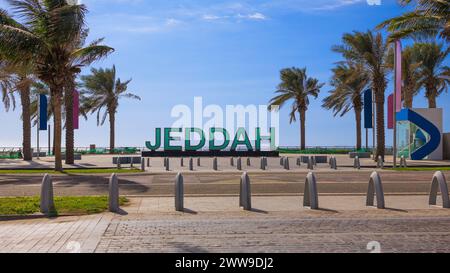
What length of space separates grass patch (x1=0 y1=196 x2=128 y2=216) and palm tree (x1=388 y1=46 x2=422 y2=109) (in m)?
34.2

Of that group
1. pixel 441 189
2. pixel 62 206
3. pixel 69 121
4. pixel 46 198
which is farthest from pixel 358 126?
pixel 46 198

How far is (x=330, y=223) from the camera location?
9.77 meters

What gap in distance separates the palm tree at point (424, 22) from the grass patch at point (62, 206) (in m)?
13.8

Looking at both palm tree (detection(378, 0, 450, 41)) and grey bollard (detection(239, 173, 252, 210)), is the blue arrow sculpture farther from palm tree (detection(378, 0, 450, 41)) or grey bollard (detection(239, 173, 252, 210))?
grey bollard (detection(239, 173, 252, 210))

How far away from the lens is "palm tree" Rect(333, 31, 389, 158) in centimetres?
3831

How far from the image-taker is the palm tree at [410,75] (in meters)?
42.6

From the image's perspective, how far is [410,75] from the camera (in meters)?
46.5

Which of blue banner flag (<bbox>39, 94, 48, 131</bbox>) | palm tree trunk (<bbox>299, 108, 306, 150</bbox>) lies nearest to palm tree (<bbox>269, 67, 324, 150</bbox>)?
palm tree trunk (<bbox>299, 108, 306, 150</bbox>)

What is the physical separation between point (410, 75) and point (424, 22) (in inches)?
1005

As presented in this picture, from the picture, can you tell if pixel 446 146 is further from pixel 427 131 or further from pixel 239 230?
pixel 239 230

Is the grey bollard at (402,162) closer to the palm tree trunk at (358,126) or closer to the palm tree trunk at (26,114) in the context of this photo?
the palm tree trunk at (358,126)

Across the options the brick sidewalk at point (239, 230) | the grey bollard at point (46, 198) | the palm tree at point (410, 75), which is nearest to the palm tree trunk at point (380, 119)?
the palm tree at point (410, 75)
